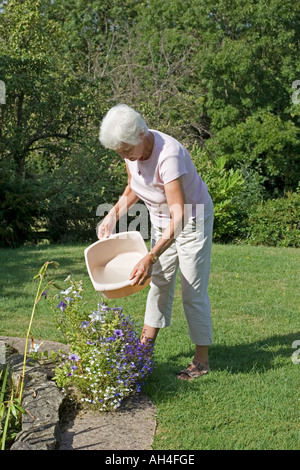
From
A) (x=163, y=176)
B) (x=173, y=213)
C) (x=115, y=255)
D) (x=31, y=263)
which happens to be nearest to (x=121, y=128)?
(x=163, y=176)

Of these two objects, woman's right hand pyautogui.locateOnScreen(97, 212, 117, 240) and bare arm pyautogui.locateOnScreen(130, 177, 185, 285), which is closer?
bare arm pyautogui.locateOnScreen(130, 177, 185, 285)

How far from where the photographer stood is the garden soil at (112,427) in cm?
292

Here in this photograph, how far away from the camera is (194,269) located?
3775 mm

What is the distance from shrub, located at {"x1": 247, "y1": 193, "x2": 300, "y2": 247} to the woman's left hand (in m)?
8.02

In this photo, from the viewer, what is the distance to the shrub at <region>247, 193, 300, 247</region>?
1104cm

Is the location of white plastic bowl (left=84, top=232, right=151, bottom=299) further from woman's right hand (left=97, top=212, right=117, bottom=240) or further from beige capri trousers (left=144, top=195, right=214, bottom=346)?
beige capri trousers (left=144, top=195, right=214, bottom=346)

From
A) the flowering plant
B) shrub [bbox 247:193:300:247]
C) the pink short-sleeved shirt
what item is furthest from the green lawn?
shrub [bbox 247:193:300:247]

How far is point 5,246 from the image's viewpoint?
1031 centimetres

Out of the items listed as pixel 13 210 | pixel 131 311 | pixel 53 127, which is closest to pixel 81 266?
pixel 131 311

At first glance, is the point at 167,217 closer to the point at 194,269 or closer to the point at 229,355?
the point at 194,269

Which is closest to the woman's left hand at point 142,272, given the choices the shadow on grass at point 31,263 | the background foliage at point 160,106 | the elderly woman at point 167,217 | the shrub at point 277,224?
the elderly woman at point 167,217

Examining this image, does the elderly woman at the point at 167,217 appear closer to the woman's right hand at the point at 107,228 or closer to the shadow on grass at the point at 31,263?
the woman's right hand at the point at 107,228

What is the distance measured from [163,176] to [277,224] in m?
8.00
